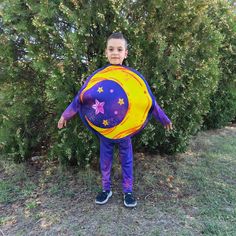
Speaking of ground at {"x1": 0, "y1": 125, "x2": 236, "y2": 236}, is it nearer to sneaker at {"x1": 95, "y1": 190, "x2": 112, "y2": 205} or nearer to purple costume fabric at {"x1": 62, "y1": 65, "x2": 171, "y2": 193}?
sneaker at {"x1": 95, "y1": 190, "x2": 112, "y2": 205}

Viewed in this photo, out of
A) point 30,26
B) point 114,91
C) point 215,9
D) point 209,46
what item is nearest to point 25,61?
point 30,26

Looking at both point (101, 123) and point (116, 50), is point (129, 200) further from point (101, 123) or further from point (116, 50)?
point (116, 50)

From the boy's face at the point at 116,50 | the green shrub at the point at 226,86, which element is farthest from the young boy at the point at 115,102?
the green shrub at the point at 226,86

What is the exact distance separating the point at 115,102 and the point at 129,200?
1093 mm

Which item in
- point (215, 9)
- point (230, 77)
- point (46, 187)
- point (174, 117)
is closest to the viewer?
point (46, 187)

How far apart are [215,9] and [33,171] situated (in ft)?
11.8

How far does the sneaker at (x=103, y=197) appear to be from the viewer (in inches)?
149

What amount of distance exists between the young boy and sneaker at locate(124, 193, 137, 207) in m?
0.49

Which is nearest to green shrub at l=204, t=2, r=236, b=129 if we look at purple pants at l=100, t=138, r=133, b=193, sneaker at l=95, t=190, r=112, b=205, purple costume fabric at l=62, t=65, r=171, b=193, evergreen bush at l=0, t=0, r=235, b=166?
evergreen bush at l=0, t=0, r=235, b=166

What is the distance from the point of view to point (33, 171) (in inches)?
182

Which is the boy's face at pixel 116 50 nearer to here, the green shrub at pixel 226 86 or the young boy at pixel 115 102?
the young boy at pixel 115 102

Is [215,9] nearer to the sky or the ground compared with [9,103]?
nearer to the sky

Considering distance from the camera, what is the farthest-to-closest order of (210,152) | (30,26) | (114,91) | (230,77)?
(230,77)
(210,152)
(30,26)
(114,91)

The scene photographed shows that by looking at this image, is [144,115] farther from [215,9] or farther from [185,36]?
[215,9]
